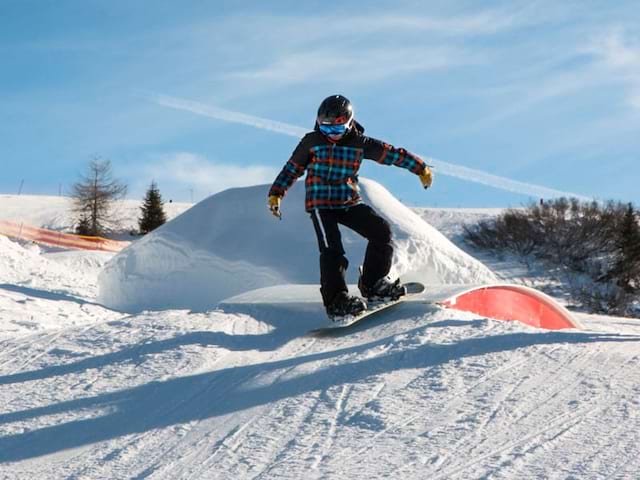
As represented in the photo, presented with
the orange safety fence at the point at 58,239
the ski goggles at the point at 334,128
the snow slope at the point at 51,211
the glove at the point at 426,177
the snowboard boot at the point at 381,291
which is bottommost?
the snowboard boot at the point at 381,291

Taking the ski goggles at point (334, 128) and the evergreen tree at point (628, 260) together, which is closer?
the ski goggles at point (334, 128)

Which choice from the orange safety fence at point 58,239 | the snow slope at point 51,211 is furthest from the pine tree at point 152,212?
the orange safety fence at point 58,239

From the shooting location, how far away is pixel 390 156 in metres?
6.09

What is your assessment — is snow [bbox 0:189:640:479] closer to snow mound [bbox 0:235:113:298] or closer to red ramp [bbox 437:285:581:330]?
red ramp [bbox 437:285:581:330]

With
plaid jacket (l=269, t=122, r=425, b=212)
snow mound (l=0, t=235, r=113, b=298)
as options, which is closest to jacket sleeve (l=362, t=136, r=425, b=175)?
plaid jacket (l=269, t=122, r=425, b=212)

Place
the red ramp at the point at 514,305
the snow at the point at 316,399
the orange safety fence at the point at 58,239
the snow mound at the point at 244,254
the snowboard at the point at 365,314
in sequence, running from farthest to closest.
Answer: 1. the orange safety fence at the point at 58,239
2. the snow mound at the point at 244,254
3. the red ramp at the point at 514,305
4. the snowboard at the point at 365,314
5. the snow at the point at 316,399

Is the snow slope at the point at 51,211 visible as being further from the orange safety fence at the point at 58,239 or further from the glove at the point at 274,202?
the glove at the point at 274,202

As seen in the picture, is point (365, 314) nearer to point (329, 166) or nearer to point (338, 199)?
point (338, 199)

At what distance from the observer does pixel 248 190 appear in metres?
11.2

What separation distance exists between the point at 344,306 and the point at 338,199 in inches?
29.9

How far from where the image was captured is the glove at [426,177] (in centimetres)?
616

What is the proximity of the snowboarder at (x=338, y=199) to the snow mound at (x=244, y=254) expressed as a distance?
339 centimetres

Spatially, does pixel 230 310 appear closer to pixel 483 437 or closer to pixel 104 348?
pixel 104 348

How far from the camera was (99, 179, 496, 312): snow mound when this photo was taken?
9.84 metres
